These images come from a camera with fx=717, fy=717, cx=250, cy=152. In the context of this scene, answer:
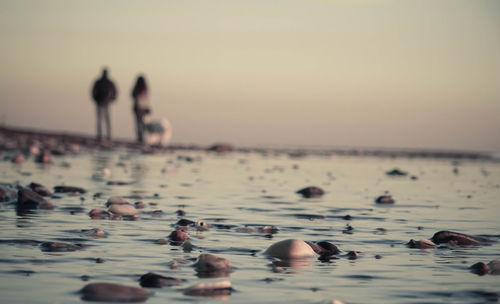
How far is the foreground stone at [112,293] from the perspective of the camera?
500cm

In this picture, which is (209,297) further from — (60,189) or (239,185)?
(239,185)

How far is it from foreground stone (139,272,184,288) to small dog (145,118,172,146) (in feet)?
113

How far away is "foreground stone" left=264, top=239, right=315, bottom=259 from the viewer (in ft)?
23.0

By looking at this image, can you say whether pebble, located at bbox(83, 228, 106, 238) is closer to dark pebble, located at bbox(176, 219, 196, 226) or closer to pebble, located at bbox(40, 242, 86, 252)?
pebble, located at bbox(40, 242, 86, 252)

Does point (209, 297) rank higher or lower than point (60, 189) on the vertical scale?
lower

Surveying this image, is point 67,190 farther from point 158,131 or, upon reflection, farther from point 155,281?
point 158,131

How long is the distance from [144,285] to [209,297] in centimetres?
60

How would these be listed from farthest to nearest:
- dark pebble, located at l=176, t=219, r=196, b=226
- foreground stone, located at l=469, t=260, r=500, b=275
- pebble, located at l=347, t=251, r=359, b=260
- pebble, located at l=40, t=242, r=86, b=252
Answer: dark pebble, located at l=176, t=219, r=196, b=226
pebble, located at l=347, t=251, r=359, b=260
pebble, located at l=40, t=242, r=86, b=252
foreground stone, located at l=469, t=260, r=500, b=275

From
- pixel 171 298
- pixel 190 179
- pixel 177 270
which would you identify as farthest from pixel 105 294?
pixel 190 179

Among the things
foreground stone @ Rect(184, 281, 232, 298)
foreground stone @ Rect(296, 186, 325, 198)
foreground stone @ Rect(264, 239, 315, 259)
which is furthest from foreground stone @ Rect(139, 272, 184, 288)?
foreground stone @ Rect(296, 186, 325, 198)

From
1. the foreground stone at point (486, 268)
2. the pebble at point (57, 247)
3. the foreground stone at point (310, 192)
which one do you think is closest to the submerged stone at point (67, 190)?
the foreground stone at point (310, 192)

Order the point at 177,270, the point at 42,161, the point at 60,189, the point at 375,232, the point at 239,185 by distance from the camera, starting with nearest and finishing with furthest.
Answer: the point at 177,270 < the point at 375,232 < the point at 60,189 < the point at 239,185 < the point at 42,161

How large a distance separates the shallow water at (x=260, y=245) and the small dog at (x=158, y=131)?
23.8 metres

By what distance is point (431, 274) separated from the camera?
637 centimetres
